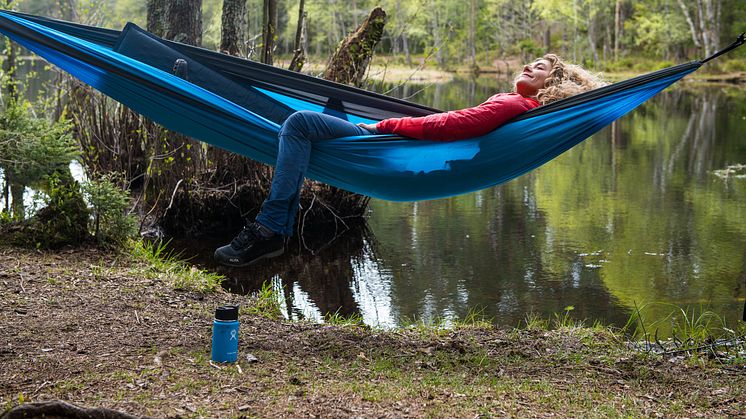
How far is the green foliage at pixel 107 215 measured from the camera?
409cm

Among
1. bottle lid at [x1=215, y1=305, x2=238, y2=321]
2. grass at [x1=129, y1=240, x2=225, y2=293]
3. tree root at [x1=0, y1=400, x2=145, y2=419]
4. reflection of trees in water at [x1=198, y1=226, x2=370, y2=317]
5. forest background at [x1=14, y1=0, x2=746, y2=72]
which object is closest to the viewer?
tree root at [x1=0, y1=400, x2=145, y2=419]

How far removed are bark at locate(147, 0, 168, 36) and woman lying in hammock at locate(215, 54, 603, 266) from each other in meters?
2.75

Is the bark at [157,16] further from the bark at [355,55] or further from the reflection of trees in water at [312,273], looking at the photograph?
the reflection of trees in water at [312,273]

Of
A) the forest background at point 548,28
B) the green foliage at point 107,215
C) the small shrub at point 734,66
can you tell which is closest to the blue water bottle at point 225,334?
the green foliage at point 107,215

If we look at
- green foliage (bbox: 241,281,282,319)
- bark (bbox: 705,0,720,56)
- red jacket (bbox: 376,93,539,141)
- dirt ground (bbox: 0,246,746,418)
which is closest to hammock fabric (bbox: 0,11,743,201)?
red jacket (bbox: 376,93,539,141)

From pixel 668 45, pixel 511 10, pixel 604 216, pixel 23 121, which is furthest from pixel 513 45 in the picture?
pixel 23 121

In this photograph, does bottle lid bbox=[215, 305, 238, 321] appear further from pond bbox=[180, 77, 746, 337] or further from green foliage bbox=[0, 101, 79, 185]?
green foliage bbox=[0, 101, 79, 185]

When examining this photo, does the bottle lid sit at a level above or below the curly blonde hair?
below

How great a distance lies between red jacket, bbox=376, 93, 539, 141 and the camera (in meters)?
2.80

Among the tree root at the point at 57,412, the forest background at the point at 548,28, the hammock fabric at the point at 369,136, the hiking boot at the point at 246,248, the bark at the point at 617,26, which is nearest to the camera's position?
the tree root at the point at 57,412

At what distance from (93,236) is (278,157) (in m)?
1.84

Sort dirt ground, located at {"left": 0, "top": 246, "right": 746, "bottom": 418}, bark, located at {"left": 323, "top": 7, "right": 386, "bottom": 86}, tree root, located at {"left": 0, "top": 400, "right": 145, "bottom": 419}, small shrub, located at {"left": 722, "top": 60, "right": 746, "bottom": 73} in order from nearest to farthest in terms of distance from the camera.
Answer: tree root, located at {"left": 0, "top": 400, "right": 145, "bottom": 419}
dirt ground, located at {"left": 0, "top": 246, "right": 746, "bottom": 418}
bark, located at {"left": 323, "top": 7, "right": 386, "bottom": 86}
small shrub, located at {"left": 722, "top": 60, "right": 746, "bottom": 73}

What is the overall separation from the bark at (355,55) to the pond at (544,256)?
1.83ft

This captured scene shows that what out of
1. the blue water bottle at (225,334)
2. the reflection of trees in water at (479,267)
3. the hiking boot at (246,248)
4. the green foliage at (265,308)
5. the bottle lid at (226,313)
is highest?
the hiking boot at (246,248)
